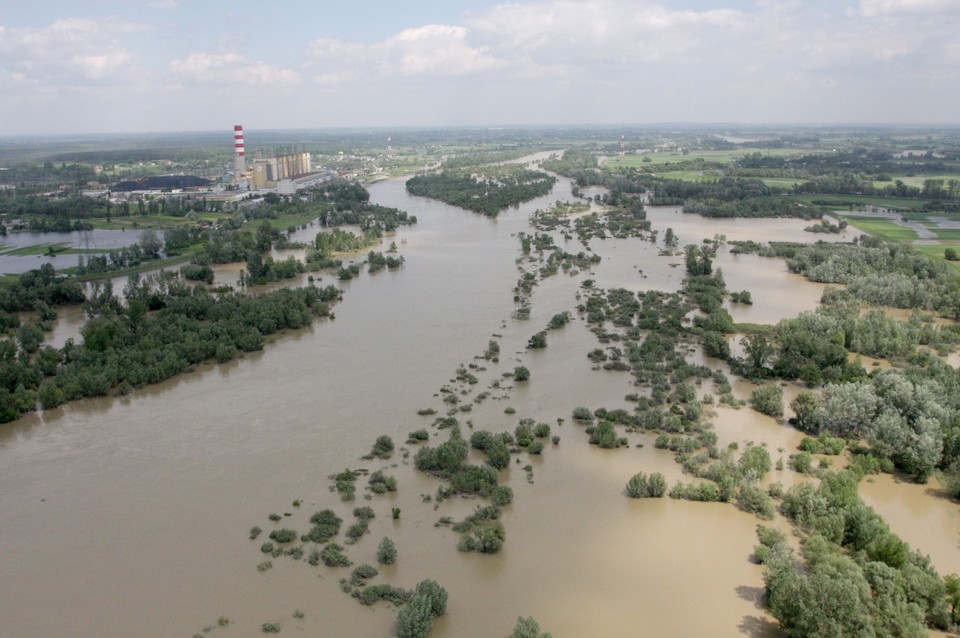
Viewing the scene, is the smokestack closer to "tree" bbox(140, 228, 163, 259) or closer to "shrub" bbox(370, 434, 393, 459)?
"tree" bbox(140, 228, 163, 259)

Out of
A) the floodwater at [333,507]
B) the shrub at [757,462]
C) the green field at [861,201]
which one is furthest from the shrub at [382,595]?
the green field at [861,201]

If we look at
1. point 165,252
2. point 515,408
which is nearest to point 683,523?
point 515,408

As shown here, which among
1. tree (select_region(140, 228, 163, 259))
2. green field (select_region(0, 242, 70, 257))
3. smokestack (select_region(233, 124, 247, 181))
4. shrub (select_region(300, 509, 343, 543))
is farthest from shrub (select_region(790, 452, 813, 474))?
smokestack (select_region(233, 124, 247, 181))

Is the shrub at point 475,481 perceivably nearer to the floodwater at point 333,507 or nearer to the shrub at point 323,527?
the floodwater at point 333,507

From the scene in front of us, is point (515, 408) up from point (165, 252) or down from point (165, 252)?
down

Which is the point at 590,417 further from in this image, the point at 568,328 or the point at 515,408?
the point at 568,328

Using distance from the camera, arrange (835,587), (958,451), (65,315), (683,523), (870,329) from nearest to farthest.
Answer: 1. (835,587)
2. (683,523)
3. (958,451)
4. (870,329)
5. (65,315)
